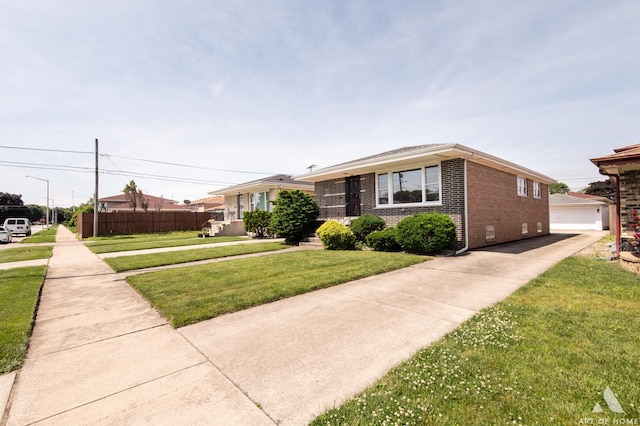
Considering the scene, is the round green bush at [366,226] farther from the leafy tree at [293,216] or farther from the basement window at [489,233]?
the basement window at [489,233]

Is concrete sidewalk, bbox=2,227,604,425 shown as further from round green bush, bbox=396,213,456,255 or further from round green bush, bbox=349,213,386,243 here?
round green bush, bbox=349,213,386,243

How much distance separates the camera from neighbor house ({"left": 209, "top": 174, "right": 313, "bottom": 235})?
2093 cm

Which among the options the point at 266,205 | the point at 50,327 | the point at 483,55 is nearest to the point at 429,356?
the point at 50,327

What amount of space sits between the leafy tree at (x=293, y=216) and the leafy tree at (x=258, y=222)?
4.57m

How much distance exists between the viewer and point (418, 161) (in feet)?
38.0

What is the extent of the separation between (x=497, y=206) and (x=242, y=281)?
11.7 m

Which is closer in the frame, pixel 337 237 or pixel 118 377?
pixel 118 377

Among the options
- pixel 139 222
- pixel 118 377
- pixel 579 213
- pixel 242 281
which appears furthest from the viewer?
pixel 139 222

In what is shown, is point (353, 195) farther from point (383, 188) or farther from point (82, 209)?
point (82, 209)

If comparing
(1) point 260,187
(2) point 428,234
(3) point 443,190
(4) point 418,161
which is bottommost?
(2) point 428,234

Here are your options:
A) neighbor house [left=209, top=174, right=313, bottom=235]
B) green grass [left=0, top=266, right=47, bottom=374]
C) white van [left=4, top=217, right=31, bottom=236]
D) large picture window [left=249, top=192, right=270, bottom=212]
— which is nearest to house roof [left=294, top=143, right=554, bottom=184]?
neighbor house [left=209, top=174, right=313, bottom=235]

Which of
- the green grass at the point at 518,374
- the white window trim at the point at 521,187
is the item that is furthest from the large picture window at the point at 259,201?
the green grass at the point at 518,374

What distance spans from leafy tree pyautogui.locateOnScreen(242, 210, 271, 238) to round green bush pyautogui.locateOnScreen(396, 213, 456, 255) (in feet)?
36.4

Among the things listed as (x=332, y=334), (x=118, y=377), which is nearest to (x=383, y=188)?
(x=332, y=334)
